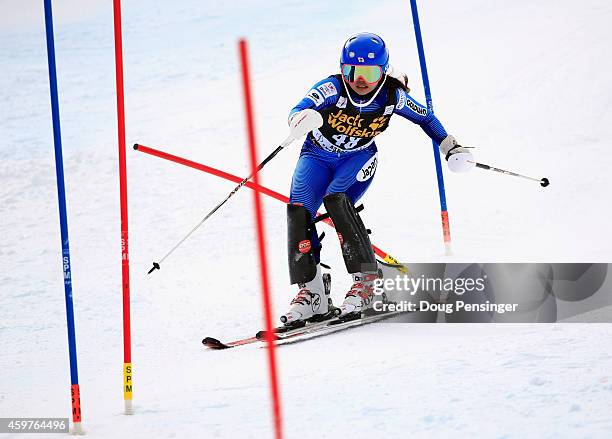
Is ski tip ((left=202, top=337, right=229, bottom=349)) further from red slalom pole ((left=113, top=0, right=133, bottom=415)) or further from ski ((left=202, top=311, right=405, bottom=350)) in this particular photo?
red slalom pole ((left=113, top=0, right=133, bottom=415))

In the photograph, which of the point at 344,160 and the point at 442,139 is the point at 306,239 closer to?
the point at 344,160

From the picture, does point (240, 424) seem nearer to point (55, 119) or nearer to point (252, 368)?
point (252, 368)

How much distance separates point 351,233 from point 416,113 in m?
0.93

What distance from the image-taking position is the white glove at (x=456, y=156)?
20.2 ft

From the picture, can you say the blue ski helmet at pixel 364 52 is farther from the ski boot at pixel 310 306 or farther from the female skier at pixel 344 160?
the ski boot at pixel 310 306

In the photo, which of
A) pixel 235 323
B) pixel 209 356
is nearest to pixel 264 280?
pixel 209 356

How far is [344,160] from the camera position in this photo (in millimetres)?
5973

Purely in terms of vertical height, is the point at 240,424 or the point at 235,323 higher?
the point at 235,323

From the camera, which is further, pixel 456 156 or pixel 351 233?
pixel 456 156

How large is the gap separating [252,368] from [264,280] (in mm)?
2099

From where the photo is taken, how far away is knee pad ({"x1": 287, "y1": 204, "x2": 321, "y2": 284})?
5.79 metres

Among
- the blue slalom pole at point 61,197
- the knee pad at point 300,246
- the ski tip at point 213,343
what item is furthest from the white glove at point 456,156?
the blue slalom pole at point 61,197

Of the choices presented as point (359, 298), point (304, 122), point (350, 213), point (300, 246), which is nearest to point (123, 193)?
point (304, 122)

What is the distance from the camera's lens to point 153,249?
323 inches
